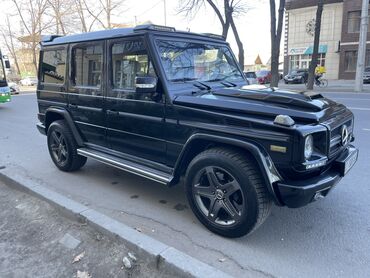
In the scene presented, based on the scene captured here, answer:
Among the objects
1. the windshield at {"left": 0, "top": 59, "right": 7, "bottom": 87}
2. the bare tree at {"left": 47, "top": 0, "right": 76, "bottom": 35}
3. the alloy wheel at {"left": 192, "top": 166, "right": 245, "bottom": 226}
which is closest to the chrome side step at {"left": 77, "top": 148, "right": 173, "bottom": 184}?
the alloy wheel at {"left": 192, "top": 166, "right": 245, "bottom": 226}

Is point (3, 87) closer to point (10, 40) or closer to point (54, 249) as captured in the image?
point (54, 249)

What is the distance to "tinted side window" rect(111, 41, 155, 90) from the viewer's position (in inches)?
147

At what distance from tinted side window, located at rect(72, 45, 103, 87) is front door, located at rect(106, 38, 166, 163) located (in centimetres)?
25

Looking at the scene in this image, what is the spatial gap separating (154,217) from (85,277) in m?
1.09

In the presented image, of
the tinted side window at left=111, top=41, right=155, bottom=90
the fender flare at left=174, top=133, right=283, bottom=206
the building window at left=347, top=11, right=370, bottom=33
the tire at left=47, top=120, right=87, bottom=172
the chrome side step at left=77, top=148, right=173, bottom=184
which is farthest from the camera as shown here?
the building window at left=347, top=11, right=370, bottom=33

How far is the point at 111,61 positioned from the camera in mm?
4129

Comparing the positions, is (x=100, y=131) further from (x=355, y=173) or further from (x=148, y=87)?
(x=355, y=173)

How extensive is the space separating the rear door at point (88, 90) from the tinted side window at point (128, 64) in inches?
9.9

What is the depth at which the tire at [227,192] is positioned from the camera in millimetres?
2938

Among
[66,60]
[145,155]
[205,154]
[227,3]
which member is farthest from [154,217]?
[227,3]

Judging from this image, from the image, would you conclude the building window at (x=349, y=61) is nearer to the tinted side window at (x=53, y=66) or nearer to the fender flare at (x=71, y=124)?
the tinted side window at (x=53, y=66)

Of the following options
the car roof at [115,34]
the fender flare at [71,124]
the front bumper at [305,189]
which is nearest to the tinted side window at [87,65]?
the car roof at [115,34]

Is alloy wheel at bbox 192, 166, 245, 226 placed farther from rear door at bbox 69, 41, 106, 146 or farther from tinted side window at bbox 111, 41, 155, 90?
rear door at bbox 69, 41, 106, 146

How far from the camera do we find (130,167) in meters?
3.98
